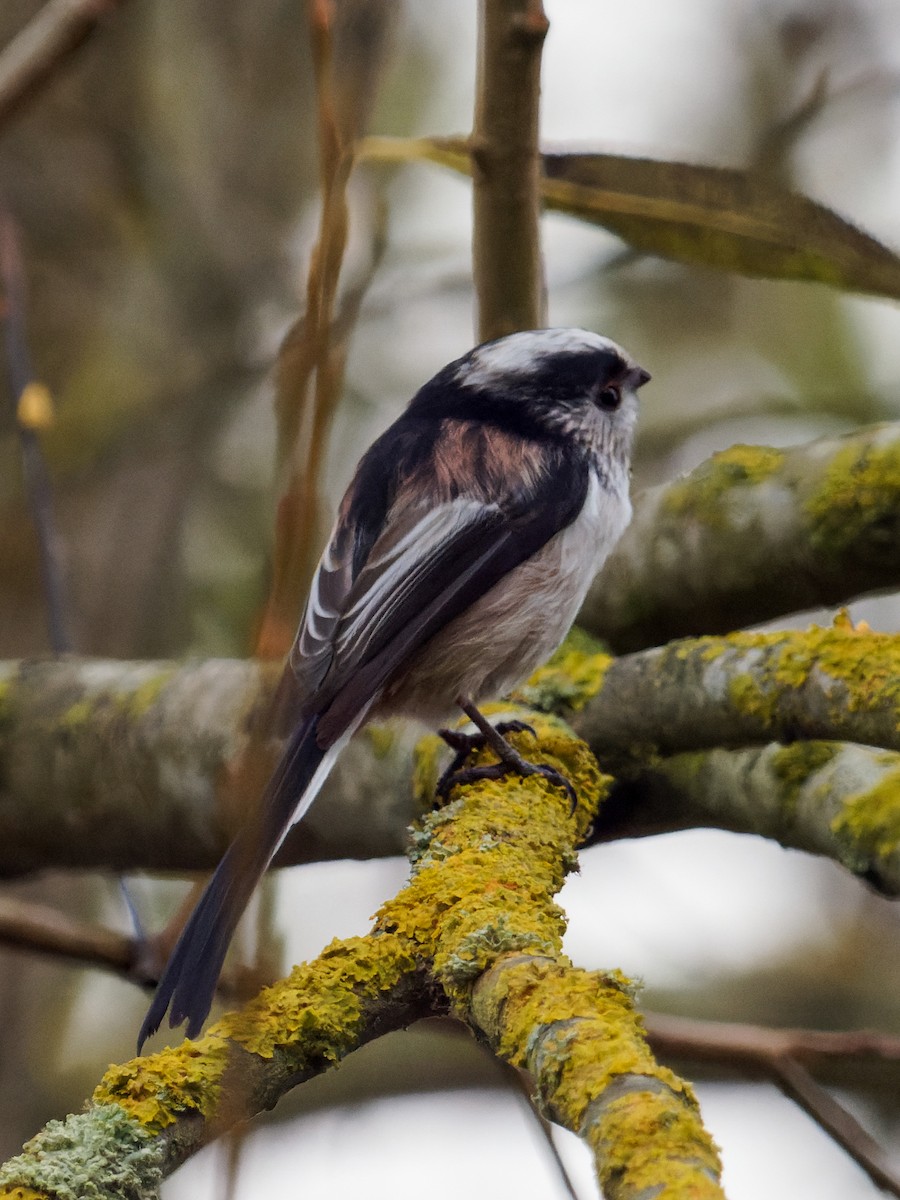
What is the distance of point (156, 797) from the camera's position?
3.11 metres

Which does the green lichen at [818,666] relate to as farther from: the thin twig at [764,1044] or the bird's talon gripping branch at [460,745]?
the thin twig at [764,1044]

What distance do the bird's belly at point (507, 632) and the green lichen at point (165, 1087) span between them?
1478 mm

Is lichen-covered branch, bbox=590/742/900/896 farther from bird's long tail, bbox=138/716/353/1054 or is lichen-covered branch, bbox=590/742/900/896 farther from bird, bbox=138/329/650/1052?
bird's long tail, bbox=138/716/353/1054

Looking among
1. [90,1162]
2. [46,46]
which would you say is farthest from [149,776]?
[90,1162]

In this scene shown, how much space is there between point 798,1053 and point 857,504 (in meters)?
1.08

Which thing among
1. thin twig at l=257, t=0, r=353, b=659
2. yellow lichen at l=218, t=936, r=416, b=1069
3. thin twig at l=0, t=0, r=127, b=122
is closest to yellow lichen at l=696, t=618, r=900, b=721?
yellow lichen at l=218, t=936, r=416, b=1069

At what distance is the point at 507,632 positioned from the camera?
2.94m

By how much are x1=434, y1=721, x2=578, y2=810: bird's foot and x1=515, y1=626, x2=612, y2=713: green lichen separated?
0.33 feet

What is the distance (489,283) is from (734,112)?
2581 mm

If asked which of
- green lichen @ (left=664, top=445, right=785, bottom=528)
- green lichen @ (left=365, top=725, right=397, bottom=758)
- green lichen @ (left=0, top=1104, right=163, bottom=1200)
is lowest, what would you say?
green lichen @ (left=0, top=1104, right=163, bottom=1200)

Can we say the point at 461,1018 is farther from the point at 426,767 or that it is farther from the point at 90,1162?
the point at 426,767

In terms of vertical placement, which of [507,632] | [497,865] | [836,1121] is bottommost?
[836,1121]

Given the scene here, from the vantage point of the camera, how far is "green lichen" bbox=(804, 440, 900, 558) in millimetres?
2623

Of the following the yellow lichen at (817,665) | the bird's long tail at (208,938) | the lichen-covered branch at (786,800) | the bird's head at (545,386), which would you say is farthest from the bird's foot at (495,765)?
the bird's head at (545,386)
